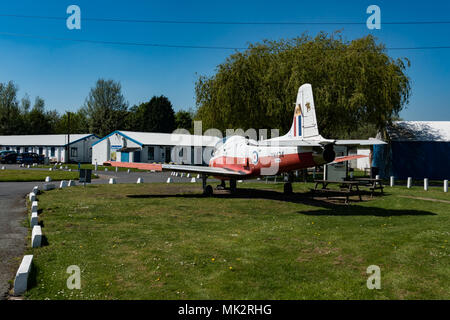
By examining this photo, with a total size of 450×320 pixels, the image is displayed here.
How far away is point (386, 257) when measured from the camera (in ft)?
27.1

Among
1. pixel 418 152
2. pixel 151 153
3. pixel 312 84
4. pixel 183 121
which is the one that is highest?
pixel 183 121

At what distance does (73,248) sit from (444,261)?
30.1 feet

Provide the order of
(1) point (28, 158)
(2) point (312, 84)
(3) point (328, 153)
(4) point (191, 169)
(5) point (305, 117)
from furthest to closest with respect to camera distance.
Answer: (1) point (28, 158) < (2) point (312, 84) < (4) point (191, 169) < (5) point (305, 117) < (3) point (328, 153)

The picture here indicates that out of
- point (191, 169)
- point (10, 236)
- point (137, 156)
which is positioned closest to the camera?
point (10, 236)

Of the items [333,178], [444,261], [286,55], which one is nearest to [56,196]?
[444,261]

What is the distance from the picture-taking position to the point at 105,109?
98188 mm

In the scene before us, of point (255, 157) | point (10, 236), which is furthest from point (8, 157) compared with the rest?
point (10, 236)

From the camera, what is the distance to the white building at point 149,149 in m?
55.6

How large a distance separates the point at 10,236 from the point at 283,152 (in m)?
11.9

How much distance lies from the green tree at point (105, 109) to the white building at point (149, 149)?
38025 mm

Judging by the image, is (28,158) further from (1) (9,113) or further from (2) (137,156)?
(1) (9,113)

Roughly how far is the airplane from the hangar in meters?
19.4

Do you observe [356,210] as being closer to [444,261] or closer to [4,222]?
[444,261]

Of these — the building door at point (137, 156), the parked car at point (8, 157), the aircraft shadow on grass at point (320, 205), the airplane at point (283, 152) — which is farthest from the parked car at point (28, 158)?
Result: the airplane at point (283, 152)
